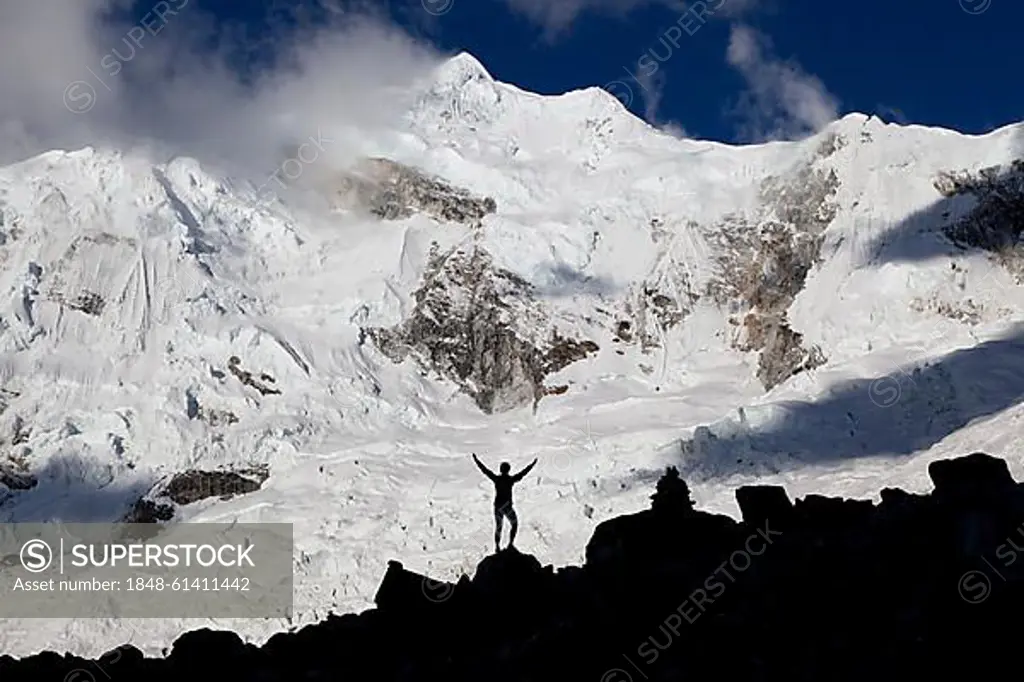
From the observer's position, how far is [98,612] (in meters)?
65.0

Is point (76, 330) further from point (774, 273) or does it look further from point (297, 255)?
point (774, 273)

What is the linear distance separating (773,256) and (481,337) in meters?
32.7

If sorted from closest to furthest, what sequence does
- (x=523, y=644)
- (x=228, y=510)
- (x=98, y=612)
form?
(x=523, y=644) < (x=98, y=612) < (x=228, y=510)

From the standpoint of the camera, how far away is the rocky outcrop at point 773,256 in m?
102

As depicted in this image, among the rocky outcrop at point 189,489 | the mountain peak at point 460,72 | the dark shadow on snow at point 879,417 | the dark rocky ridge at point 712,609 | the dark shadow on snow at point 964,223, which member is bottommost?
the dark rocky ridge at point 712,609

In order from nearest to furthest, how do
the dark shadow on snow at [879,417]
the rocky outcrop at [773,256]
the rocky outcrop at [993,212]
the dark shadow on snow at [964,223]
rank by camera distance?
the dark shadow on snow at [879,417] < the rocky outcrop at [993,212] < the dark shadow on snow at [964,223] < the rocky outcrop at [773,256]

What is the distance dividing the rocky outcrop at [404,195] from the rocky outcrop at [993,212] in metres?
59.5

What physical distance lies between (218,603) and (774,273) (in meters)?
68.3

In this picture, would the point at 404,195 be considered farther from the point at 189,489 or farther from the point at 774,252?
the point at 189,489

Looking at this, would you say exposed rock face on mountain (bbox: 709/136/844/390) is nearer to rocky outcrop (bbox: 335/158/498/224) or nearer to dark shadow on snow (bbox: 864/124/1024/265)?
dark shadow on snow (bbox: 864/124/1024/265)

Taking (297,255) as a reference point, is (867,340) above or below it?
below

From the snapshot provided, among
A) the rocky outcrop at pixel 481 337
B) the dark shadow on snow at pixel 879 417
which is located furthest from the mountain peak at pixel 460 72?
the dark shadow on snow at pixel 879 417

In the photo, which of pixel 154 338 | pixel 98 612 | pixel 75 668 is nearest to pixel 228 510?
pixel 98 612

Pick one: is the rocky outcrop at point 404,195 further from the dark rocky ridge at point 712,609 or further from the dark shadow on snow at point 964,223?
the dark rocky ridge at point 712,609
